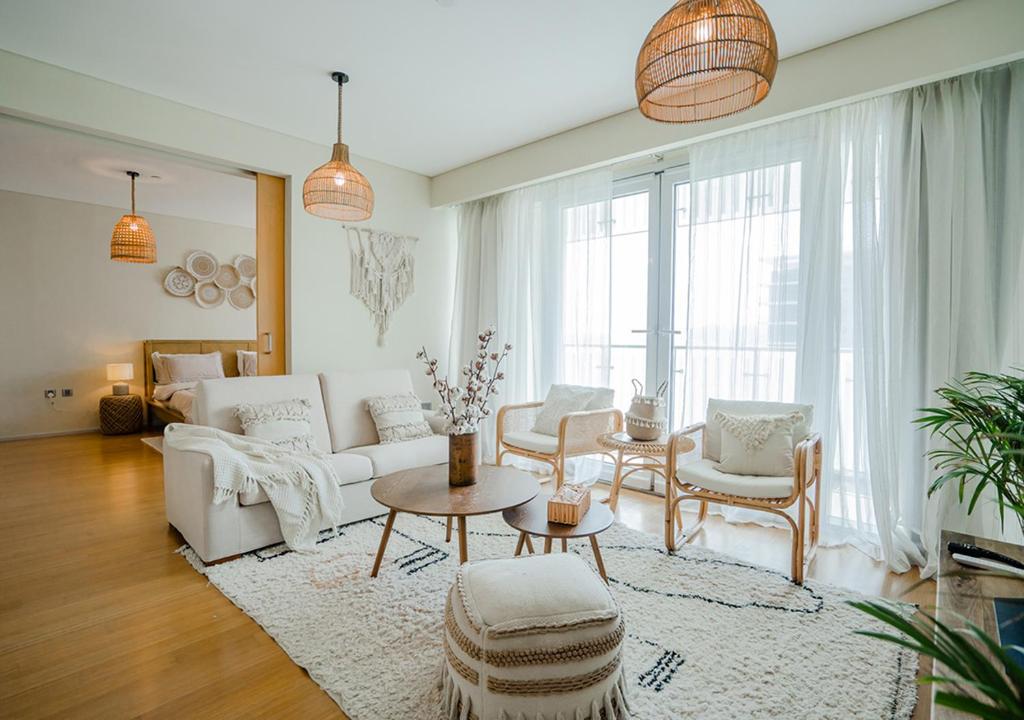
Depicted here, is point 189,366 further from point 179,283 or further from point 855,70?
point 855,70

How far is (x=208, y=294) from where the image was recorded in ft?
23.3

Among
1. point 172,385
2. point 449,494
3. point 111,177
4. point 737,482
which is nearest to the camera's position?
point 449,494

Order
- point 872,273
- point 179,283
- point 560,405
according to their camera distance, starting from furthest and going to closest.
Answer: point 179,283, point 560,405, point 872,273

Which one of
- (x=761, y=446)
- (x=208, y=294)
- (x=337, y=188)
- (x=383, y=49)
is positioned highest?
(x=383, y=49)

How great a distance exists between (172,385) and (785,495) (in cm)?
644

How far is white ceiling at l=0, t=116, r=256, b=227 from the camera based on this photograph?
4191 millimetres

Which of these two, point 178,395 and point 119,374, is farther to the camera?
point 119,374

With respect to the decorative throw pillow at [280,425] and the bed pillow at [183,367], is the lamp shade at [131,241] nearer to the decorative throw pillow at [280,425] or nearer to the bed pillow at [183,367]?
the bed pillow at [183,367]

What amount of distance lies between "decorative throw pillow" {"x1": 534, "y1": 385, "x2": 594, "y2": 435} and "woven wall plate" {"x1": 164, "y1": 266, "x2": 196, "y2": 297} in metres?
5.50

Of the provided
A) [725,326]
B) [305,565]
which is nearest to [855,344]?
[725,326]

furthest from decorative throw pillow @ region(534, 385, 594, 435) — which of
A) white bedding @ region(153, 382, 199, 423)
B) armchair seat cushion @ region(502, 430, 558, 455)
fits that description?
white bedding @ region(153, 382, 199, 423)

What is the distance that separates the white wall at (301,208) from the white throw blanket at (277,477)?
130 cm

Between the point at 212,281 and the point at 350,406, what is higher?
the point at 212,281

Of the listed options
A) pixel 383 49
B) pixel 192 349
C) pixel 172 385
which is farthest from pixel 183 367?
pixel 383 49
